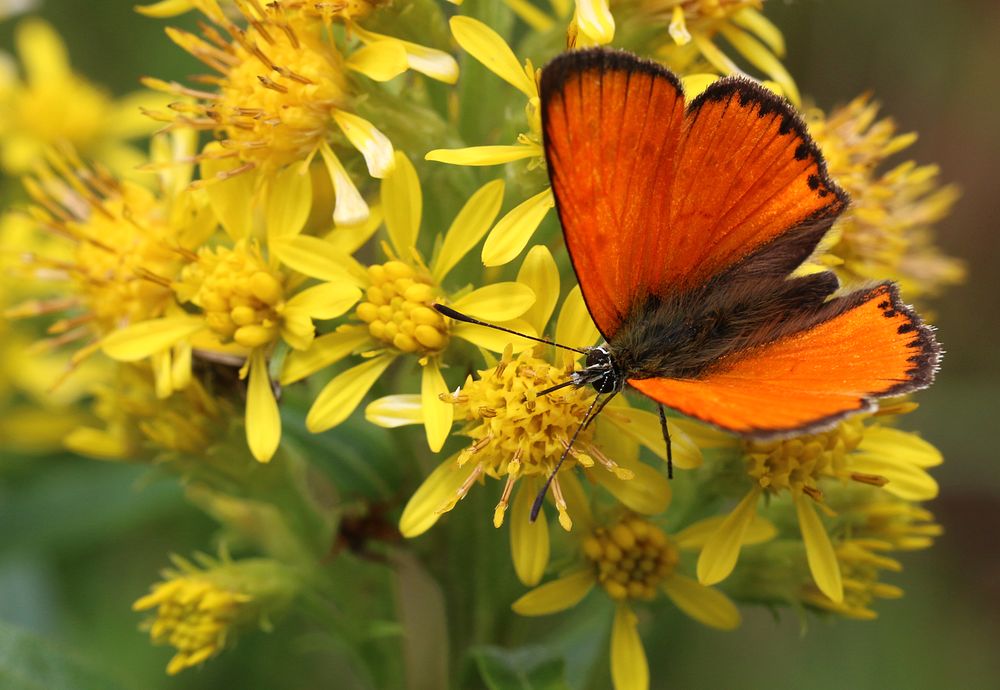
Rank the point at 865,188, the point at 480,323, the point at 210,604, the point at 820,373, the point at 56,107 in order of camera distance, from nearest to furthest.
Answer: the point at 820,373 → the point at 480,323 → the point at 210,604 → the point at 865,188 → the point at 56,107

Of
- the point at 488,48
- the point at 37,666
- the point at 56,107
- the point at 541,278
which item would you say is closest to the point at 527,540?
the point at 541,278

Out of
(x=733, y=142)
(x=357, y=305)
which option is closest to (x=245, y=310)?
(x=357, y=305)

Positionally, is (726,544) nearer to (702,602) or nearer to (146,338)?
(702,602)

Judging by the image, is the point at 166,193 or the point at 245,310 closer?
the point at 245,310

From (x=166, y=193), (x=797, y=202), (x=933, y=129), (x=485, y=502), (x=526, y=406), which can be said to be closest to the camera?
(x=526, y=406)

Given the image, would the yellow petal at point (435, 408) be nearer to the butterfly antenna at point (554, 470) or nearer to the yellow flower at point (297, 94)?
the butterfly antenna at point (554, 470)

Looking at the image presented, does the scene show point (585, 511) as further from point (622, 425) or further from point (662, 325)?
point (662, 325)
